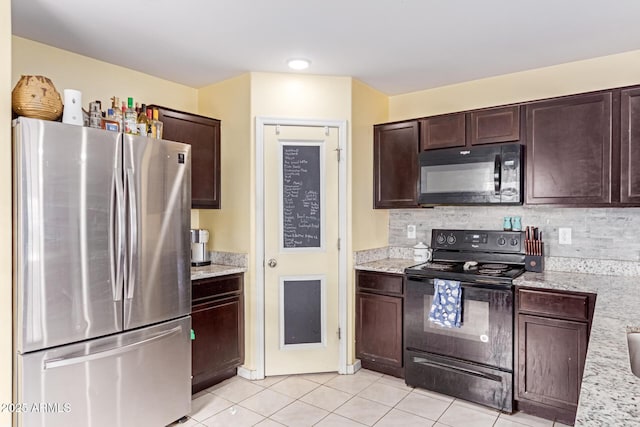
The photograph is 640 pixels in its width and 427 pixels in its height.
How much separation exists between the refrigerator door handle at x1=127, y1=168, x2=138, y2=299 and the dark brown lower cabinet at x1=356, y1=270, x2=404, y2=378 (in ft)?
5.79

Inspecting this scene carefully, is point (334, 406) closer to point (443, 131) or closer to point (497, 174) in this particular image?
point (497, 174)

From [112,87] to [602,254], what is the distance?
3.78m

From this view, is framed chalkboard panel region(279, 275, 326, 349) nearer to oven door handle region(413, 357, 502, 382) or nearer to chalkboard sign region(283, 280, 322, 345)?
chalkboard sign region(283, 280, 322, 345)

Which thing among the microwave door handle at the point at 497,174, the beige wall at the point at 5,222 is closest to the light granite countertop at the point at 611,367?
the microwave door handle at the point at 497,174

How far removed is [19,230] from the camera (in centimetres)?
181

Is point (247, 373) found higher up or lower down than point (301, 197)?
lower down

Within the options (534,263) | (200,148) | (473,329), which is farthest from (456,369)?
(200,148)

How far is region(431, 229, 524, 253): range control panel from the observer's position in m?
3.07

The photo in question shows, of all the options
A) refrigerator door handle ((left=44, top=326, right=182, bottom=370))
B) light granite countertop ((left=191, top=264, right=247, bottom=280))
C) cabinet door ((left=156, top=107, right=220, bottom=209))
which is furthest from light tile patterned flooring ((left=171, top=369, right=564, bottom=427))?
cabinet door ((left=156, top=107, right=220, bottom=209))

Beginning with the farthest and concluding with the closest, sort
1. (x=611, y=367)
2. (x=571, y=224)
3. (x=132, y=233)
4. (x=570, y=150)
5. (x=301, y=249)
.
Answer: (x=301, y=249) < (x=571, y=224) < (x=570, y=150) < (x=132, y=233) < (x=611, y=367)

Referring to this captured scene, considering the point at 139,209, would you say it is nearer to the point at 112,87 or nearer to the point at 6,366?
the point at 6,366

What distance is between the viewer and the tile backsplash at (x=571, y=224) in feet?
8.96

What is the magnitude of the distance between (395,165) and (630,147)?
1.60 m

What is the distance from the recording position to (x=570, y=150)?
2.66m
